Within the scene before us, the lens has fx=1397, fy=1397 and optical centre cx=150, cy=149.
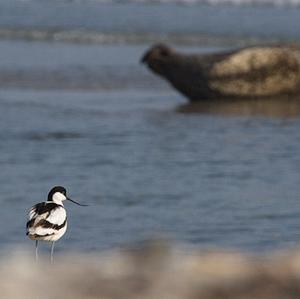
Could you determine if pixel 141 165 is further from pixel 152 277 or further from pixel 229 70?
pixel 152 277

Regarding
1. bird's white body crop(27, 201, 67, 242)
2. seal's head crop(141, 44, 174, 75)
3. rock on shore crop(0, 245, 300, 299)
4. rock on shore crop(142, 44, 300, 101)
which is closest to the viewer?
rock on shore crop(0, 245, 300, 299)

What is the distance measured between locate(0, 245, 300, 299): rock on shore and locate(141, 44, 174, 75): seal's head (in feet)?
67.7

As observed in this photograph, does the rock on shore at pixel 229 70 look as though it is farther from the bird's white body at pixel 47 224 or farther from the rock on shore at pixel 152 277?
the rock on shore at pixel 152 277

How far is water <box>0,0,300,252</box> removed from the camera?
41.5 ft

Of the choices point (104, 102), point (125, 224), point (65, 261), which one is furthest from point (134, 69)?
point (65, 261)

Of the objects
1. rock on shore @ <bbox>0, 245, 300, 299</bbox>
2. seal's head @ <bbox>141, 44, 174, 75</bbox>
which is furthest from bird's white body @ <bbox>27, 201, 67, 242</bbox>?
seal's head @ <bbox>141, 44, 174, 75</bbox>

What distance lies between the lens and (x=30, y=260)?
A: 3.30 m

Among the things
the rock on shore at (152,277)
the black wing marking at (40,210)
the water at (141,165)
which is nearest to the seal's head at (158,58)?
the water at (141,165)

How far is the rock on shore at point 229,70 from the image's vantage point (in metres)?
24.0

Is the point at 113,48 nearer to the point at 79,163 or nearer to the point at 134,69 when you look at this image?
the point at 134,69

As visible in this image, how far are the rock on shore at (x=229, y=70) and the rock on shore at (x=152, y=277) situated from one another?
20.4 meters

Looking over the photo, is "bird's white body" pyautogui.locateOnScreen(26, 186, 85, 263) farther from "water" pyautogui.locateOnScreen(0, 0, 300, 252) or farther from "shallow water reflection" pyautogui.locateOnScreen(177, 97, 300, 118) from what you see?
"shallow water reflection" pyautogui.locateOnScreen(177, 97, 300, 118)

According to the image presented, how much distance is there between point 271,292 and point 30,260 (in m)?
0.60

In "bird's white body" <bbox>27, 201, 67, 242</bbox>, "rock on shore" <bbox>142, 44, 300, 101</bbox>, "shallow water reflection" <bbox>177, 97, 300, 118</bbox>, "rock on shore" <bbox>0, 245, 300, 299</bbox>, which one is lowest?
"shallow water reflection" <bbox>177, 97, 300, 118</bbox>
